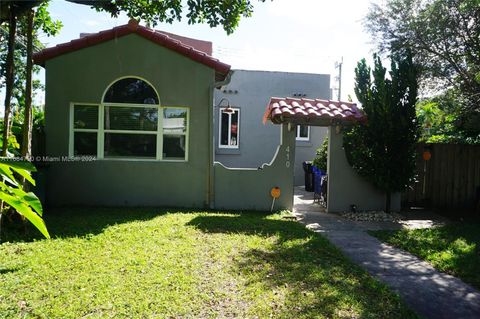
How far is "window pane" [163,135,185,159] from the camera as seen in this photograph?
915 centimetres

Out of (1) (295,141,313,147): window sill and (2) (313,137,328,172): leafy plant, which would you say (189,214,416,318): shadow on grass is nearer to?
(2) (313,137,328,172): leafy plant

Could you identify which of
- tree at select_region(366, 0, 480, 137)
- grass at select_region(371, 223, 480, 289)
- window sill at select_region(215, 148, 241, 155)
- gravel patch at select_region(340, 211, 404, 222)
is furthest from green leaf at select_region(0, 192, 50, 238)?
window sill at select_region(215, 148, 241, 155)

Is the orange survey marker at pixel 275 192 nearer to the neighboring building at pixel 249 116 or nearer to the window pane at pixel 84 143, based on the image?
the window pane at pixel 84 143

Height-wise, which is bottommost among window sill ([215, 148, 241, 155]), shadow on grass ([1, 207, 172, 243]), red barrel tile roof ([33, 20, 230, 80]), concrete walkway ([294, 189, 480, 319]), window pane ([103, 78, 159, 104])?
concrete walkway ([294, 189, 480, 319])

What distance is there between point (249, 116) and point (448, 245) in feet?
32.9

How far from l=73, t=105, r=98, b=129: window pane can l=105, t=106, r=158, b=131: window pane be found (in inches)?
11.1

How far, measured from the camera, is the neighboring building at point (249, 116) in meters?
15.1

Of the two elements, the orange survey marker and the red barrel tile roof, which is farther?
the orange survey marker

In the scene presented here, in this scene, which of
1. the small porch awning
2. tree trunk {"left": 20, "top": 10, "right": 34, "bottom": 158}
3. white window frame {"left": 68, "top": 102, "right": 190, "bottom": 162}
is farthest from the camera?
the small porch awning

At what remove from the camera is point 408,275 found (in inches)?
197

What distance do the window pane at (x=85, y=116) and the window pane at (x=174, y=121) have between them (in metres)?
1.67

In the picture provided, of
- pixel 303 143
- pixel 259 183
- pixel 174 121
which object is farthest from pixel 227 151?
pixel 174 121

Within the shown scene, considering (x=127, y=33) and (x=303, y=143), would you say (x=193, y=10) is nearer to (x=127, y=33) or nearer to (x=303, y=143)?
(x=127, y=33)

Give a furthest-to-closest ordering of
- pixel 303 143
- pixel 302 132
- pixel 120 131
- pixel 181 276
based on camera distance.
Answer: pixel 302 132
pixel 303 143
pixel 120 131
pixel 181 276
